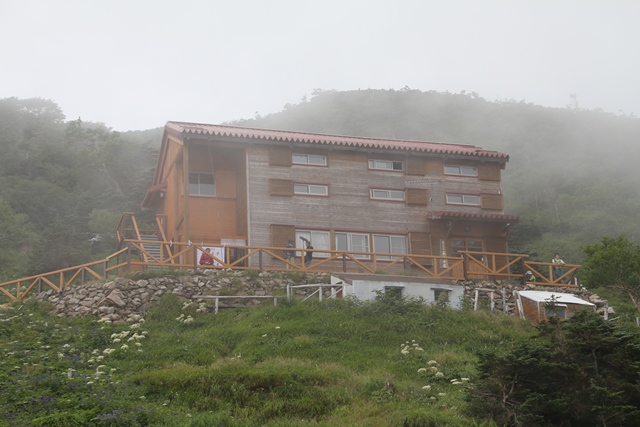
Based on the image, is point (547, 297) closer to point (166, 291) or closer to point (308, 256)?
point (308, 256)

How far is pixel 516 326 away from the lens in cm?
2897

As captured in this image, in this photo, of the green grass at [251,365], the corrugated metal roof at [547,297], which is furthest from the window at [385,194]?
the green grass at [251,365]

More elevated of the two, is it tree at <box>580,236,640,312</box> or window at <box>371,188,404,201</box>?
window at <box>371,188,404,201</box>

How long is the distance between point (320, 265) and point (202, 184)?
7270mm

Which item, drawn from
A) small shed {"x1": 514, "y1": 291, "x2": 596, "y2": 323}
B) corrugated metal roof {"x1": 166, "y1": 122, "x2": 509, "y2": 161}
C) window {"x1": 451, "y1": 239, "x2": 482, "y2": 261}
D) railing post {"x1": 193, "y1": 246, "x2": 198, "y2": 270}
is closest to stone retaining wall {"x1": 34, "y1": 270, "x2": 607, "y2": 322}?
railing post {"x1": 193, "y1": 246, "x2": 198, "y2": 270}

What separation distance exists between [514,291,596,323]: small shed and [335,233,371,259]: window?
7.66m

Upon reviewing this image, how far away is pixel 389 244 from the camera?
1491 inches

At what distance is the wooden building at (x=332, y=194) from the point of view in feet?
121

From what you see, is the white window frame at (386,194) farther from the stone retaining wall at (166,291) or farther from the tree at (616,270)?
the tree at (616,270)

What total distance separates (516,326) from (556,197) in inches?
2431

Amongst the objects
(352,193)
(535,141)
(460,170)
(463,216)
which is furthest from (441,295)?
(535,141)

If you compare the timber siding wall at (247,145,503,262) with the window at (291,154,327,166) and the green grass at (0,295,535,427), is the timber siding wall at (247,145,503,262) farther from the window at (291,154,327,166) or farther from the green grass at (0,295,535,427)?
the green grass at (0,295,535,427)

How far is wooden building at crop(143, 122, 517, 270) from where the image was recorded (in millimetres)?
36844

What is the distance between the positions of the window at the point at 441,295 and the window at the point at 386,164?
8.72 m
